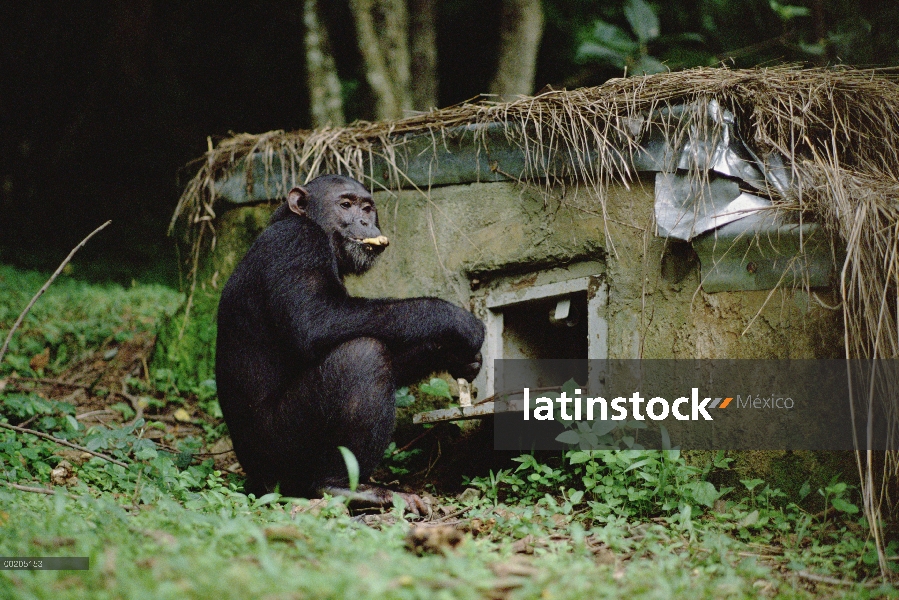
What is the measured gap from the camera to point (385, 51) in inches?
297

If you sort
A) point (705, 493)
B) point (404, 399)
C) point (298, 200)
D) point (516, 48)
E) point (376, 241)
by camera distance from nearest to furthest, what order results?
point (705, 493) → point (376, 241) → point (298, 200) → point (404, 399) → point (516, 48)

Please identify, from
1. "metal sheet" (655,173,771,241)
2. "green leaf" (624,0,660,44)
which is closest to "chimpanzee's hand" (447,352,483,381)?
"metal sheet" (655,173,771,241)

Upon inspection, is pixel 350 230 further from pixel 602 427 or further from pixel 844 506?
pixel 844 506

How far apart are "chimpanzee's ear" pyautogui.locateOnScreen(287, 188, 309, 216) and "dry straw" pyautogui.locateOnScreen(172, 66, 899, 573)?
37 centimetres

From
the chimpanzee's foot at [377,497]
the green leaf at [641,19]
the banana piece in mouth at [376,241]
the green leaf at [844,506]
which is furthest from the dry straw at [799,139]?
the green leaf at [641,19]

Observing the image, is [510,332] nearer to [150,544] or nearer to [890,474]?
[890,474]

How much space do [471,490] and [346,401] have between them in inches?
32.5

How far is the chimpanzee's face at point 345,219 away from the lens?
4176 mm

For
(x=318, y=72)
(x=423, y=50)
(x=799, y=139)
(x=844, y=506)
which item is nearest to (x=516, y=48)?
(x=423, y=50)

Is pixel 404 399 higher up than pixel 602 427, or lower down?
higher up

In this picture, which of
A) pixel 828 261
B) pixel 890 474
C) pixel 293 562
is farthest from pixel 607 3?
pixel 293 562

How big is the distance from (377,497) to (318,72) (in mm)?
4828

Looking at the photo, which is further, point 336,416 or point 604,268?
point 604,268

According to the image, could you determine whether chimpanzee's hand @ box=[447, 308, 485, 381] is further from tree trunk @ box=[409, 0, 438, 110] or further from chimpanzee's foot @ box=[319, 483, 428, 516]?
tree trunk @ box=[409, 0, 438, 110]
